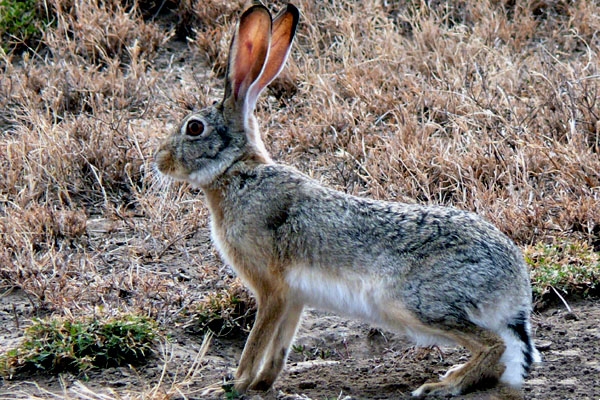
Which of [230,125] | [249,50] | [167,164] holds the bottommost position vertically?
[167,164]

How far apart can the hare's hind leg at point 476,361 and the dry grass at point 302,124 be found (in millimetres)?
1469

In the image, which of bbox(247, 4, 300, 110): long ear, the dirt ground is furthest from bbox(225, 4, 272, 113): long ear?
the dirt ground

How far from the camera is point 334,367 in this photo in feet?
16.6

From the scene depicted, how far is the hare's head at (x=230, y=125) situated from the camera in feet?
16.5

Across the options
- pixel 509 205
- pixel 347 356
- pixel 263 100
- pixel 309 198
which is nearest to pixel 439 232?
pixel 309 198

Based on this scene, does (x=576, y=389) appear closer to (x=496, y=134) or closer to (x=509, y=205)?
(x=509, y=205)

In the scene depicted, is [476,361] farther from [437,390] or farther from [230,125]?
[230,125]

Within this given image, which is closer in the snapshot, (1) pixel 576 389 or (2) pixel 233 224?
(1) pixel 576 389

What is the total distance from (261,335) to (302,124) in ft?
8.71

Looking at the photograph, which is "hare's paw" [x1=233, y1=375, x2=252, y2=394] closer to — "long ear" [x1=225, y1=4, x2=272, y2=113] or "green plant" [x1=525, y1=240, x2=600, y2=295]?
"long ear" [x1=225, y1=4, x2=272, y2=113]

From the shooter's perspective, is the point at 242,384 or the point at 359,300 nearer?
the point at 359,300

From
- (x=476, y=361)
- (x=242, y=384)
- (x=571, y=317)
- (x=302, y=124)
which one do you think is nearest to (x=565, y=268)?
(x=571, y=317)

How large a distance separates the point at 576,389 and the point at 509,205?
1.59 meters

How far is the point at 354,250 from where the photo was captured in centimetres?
458
